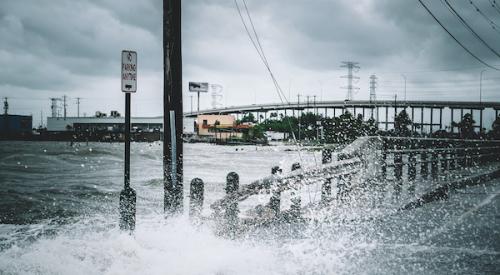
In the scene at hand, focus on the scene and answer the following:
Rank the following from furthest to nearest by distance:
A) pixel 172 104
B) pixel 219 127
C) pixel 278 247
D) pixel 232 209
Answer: pixel 219 127
pixel 172 104
pixel 232 209
pixel 278 247

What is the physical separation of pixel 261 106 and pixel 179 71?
151m

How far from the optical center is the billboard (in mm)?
171500

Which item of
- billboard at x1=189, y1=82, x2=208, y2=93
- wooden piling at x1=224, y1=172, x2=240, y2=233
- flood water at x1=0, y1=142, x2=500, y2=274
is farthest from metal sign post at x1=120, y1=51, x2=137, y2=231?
billboard at x1=189, y1=82, x2=208, y2=93

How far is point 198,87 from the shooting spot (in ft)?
563

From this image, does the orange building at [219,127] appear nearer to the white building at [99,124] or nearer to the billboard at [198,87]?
the white building at [99,124]

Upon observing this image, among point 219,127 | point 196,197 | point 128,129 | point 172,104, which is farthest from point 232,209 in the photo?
point 219,127

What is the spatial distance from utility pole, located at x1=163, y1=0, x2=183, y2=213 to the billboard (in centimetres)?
16603

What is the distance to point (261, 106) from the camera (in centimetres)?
15775

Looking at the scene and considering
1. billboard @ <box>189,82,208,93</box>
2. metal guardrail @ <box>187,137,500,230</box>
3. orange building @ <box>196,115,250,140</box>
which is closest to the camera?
metal guardrail @ <box>187,137,500,230</box>

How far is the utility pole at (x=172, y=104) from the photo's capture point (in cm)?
732

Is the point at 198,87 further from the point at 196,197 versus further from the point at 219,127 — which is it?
the point at 196,197

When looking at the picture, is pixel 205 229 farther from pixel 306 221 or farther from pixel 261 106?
pixel 261 106

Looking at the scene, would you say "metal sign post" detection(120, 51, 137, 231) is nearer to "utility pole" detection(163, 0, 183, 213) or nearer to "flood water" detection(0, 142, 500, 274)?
"flood water" detection(0, 142, 500, 274)

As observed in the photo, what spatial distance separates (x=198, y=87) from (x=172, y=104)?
16657 cm
